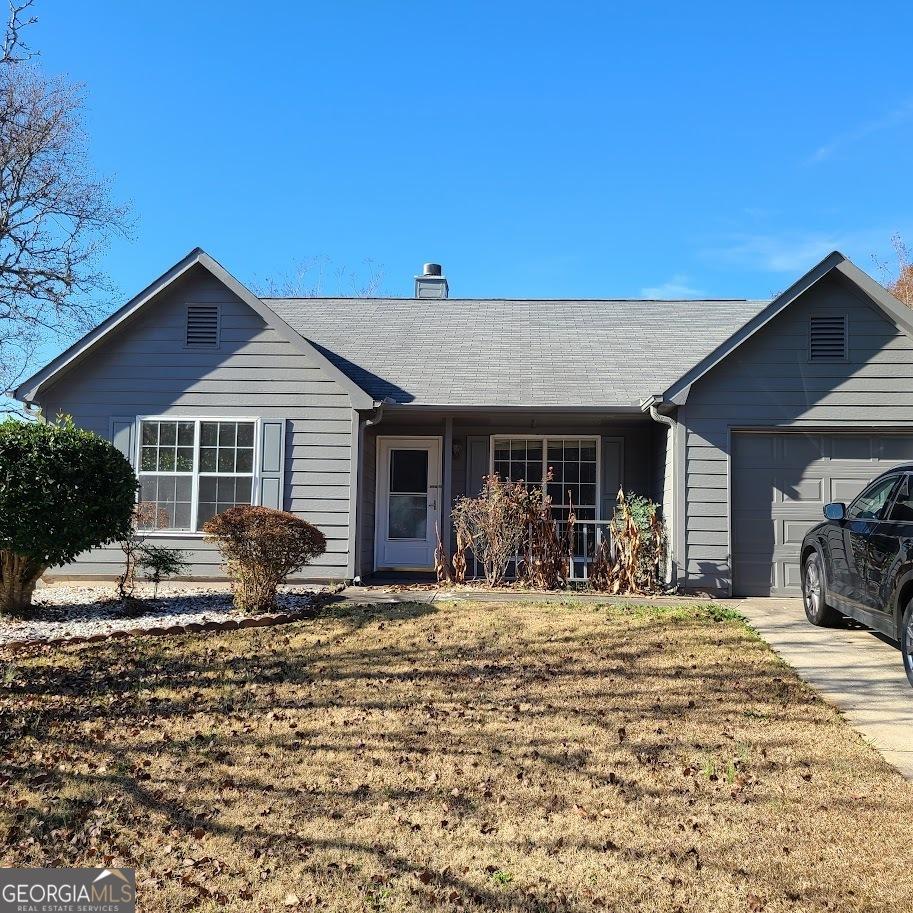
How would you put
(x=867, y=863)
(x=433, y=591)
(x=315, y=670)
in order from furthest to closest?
(x=433, y=591) < (x=315, y=670) < (x=867, y=863)

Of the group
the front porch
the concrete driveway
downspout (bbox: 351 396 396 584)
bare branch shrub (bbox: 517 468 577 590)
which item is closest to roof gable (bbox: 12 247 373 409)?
downspout (bbox: 351 396 396 584)

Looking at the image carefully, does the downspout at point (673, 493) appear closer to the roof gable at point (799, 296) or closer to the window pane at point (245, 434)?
the roof gable at point (799, 296)

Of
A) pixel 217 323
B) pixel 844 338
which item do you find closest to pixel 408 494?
pixel 217 323

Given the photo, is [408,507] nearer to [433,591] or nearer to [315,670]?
[433,591]

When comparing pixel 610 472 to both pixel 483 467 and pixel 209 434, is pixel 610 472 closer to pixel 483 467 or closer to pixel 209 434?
pixel 483 467

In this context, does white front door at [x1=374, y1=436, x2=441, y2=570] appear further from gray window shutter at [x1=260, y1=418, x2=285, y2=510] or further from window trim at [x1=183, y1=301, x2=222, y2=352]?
window trim at [x1=183, y1=301, x2=222, y2=352]

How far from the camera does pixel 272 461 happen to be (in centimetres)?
1170

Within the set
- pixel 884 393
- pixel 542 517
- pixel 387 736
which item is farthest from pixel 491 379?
pixel 387 736

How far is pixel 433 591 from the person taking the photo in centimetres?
1077

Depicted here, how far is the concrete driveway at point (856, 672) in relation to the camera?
17.2 ft

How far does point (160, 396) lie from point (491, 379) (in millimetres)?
5080

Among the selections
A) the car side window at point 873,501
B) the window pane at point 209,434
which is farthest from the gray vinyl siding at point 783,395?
the window pane at point 209,434

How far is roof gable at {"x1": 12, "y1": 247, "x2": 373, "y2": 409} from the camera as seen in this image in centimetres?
1157

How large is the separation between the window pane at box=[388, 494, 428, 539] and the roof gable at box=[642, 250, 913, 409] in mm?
4561
